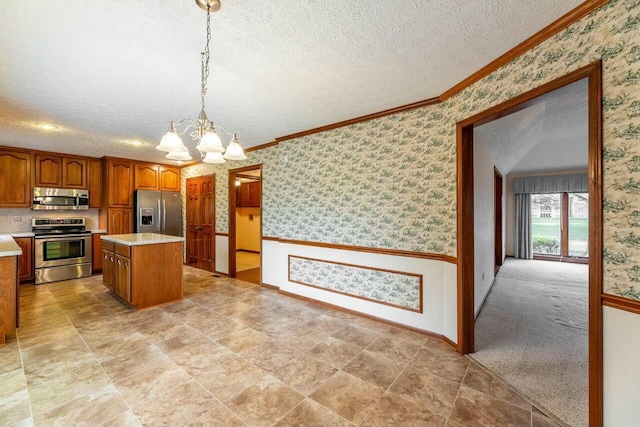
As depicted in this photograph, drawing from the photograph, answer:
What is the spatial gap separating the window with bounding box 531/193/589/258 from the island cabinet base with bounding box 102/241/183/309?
9.06 metres

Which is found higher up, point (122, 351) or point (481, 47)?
point (481, 47)

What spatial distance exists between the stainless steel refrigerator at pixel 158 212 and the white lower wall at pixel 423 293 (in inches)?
140

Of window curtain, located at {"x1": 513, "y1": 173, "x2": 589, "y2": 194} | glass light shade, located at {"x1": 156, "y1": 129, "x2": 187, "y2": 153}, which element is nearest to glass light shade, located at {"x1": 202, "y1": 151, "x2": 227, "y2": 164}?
glass light shade, located at {"x1": 156, "y1": 129, "x2": 187, "y2": 153}

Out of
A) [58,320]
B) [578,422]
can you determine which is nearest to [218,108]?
[58,320]

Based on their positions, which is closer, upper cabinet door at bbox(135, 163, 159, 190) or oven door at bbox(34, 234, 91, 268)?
oven door at bbox(34, 234, 91, 268)

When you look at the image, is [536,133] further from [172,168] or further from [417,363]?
[172,168]

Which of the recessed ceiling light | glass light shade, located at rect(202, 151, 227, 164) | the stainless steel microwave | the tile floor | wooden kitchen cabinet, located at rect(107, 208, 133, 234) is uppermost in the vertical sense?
the recessed ceiling light

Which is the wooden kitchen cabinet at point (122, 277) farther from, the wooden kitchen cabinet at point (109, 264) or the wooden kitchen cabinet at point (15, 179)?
the wooden kitchen cabinet at point (15, 179)

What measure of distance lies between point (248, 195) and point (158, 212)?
2.84m

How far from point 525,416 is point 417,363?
0.76 meters

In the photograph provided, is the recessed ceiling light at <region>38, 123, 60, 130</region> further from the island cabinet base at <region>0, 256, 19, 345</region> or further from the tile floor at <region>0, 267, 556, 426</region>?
the tile floor at <region>0, 267, 556, 426</region>

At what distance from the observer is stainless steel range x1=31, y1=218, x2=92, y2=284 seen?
4.68 m

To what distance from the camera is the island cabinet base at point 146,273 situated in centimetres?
342

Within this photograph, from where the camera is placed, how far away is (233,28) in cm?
167
